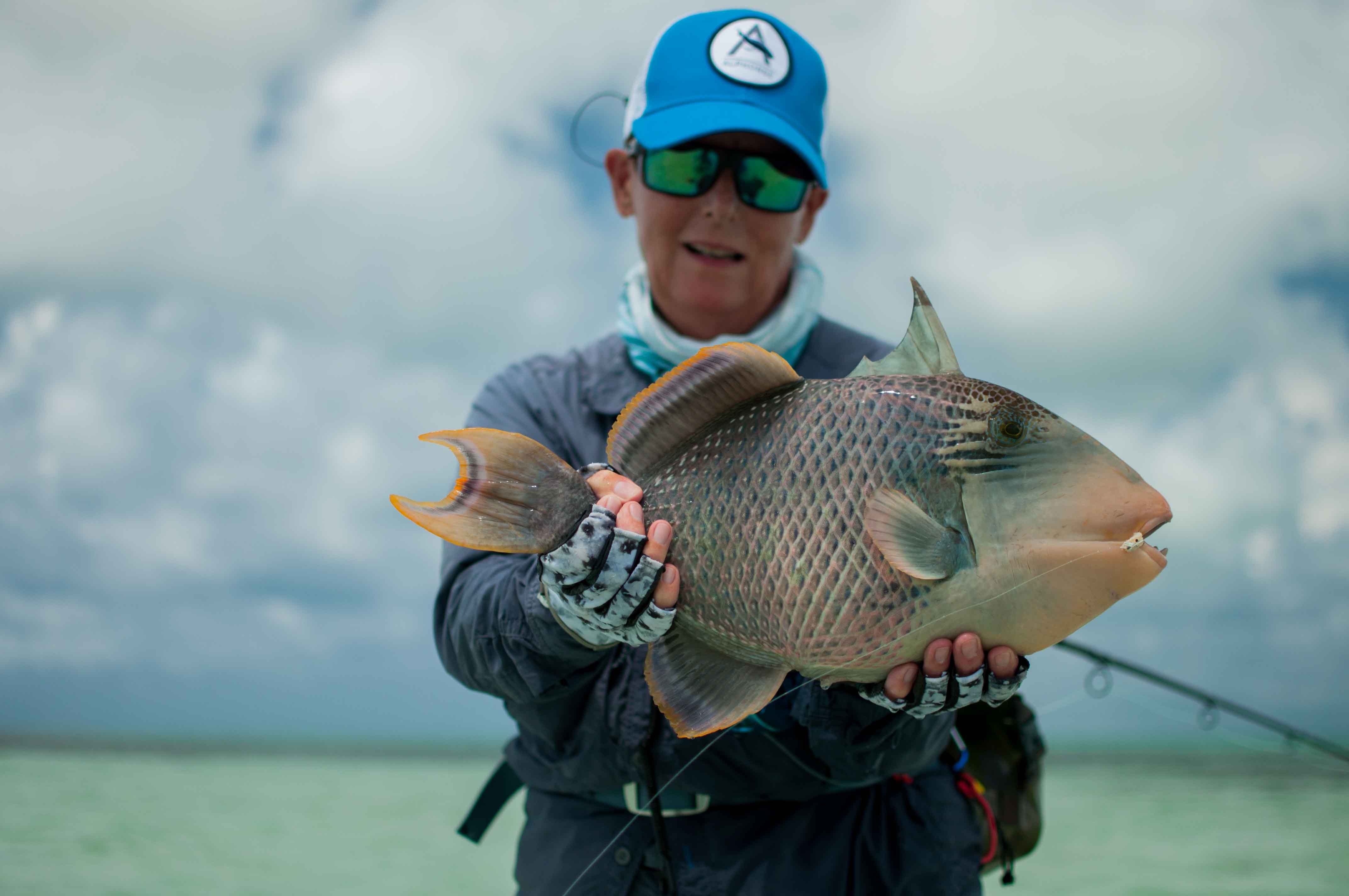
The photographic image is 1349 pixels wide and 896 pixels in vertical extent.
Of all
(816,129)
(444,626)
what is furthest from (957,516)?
(816,129)

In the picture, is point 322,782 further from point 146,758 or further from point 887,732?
point 887,732

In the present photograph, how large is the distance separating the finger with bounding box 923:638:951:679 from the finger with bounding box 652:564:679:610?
0.53 meters

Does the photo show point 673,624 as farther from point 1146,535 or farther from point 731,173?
point 731,173

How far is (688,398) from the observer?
1.99 m

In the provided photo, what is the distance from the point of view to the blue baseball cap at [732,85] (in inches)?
107

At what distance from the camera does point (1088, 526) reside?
1.72m

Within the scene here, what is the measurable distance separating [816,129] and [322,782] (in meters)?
23.6

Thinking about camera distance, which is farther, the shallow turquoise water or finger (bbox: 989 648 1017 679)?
the shallow turquoise water

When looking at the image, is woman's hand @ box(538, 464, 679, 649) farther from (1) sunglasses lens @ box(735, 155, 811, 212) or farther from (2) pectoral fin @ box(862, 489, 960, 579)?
(1) sunglasses lens @ box(735, 155, 811, 212)

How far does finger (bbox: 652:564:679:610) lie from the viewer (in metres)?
1.83

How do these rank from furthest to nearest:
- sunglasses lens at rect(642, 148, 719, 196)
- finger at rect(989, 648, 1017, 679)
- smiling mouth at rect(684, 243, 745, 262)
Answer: smiling mouth at rect(684, 243, 745, 262) → sunglasses lens at rect(642, 148, 719, 196) → finger at rect(989, 648, 1017, 679)

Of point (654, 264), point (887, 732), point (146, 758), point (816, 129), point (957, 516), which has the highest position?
point (816, 129)

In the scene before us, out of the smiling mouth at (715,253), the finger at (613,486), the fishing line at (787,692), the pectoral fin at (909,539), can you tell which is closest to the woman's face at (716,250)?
the smiling mouth at (715,253)

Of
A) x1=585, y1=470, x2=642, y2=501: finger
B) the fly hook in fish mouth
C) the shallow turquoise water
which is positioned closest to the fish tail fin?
x1=585, y1=470, x2=642, y2=501: finger
